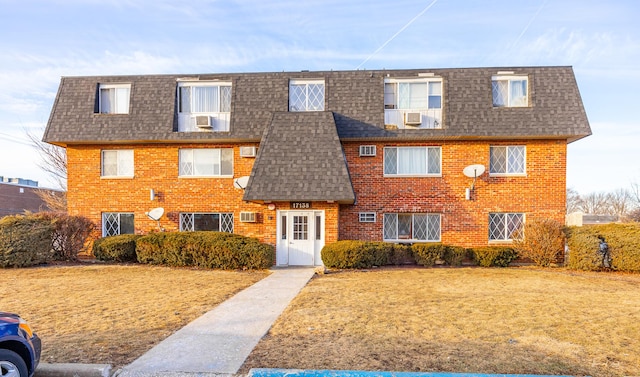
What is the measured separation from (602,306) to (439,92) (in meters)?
10.0

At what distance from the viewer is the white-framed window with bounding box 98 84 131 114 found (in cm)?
1725

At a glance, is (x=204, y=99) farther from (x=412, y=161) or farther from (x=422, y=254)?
(x=422, y=254)

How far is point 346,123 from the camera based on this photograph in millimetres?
16234

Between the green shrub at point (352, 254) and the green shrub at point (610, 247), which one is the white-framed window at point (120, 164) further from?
the green shrub at point (610, 247)

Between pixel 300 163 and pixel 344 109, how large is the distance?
9.94ft

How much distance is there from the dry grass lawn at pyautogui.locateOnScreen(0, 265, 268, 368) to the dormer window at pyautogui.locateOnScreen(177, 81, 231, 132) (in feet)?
18.6

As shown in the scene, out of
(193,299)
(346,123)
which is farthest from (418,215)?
(193,299)

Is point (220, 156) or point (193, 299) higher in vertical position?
point (220, 156)

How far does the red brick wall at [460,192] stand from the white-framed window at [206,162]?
4.60m

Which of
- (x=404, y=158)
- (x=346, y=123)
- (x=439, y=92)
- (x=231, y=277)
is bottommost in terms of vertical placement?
(x=231, y=277)

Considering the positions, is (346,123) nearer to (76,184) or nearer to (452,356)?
(76,184)

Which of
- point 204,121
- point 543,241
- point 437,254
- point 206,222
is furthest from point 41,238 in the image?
point 543,241

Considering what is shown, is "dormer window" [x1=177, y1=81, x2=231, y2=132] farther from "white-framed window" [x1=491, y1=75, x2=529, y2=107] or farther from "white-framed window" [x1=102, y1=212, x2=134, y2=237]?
"white-framed window" [x1=491, y1=75, x2=529, y2=107]

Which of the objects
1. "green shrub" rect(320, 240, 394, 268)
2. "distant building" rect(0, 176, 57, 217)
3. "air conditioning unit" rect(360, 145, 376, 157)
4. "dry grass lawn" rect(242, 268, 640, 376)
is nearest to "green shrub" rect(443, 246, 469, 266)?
"green shrub" rect(320, 240, 394, 268)
